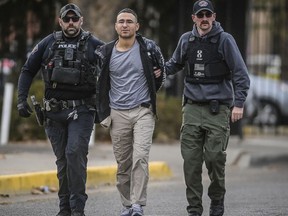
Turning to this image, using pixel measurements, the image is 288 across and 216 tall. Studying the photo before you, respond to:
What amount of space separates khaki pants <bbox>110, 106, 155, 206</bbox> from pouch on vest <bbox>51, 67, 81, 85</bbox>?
475 mm

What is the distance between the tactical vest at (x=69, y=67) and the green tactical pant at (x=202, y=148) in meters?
0.96

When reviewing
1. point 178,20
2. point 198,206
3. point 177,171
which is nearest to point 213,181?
point 198,206

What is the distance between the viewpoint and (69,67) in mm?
8234

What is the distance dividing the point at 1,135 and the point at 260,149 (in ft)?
15.2

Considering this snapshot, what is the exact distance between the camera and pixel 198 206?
8.18 metres

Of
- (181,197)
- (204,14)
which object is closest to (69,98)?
(204,14)

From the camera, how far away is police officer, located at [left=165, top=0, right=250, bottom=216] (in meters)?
8.14

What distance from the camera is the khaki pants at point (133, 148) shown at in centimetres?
827

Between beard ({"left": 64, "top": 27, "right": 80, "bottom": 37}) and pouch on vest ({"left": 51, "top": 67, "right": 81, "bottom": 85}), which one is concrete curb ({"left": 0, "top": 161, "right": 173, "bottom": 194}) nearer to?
pouch on vest ({"left": 51, "top": 67, "right": 81, "bottom": 85})

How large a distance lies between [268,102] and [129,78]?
15.4m

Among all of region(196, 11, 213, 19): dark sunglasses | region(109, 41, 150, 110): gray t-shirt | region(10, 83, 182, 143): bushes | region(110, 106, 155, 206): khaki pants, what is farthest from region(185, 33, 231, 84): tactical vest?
region(10, 83, 182, 143): bushes

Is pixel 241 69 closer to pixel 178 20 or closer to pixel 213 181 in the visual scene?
pixel 213 181

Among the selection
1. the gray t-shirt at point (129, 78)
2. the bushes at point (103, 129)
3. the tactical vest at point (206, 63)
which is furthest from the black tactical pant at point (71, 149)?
the bushes at point (103, 129)

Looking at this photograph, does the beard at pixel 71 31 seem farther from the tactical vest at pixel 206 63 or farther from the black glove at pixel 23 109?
the tactical vest at pixel 206 63
